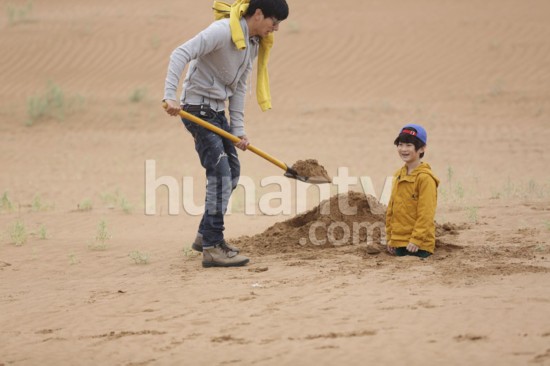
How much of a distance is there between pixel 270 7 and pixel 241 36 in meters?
0.28

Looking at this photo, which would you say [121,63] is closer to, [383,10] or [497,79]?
[383,10]

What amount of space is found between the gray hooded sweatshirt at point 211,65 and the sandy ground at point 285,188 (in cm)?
123

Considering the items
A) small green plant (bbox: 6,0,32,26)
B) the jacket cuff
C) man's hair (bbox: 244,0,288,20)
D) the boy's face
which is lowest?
the boy's face

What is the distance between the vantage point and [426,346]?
379 cm

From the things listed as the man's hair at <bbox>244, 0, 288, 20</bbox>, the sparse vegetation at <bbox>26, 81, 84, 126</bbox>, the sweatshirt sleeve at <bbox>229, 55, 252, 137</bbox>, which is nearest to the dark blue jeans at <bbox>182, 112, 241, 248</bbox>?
the sweatshirt sleeve at <bbox>229, 55, 252, 137</bbox>

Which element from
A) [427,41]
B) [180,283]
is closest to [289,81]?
[427,41]

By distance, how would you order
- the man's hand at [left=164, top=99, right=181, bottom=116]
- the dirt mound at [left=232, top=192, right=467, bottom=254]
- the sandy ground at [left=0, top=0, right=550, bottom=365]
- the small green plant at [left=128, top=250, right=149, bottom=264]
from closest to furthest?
1. the sandy ground at [left=0, top=0, right=550, bottom=365]
2. the man's hand at [left=164, top=99, right=181, bottom=116]
3. the small green plant at [left=128, top=250, right=149, bottom=264]
4. the dirt mound at [left=232, top=192, right=467, bottom=254]

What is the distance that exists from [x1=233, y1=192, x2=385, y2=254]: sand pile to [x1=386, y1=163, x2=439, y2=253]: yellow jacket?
0.61 m

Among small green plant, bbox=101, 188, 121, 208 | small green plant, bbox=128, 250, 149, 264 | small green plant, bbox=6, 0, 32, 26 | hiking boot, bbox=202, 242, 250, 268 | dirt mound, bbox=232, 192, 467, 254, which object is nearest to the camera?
hiking boot, bbox=202, 242, 250, 268

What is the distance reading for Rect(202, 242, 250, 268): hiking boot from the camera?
5.67 metres

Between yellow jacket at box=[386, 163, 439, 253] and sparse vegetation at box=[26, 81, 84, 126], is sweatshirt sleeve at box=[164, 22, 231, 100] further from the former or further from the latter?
sparse vegetation at box=[26, 81, 84, 126]

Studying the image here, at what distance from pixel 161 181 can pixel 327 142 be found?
3.62 metres

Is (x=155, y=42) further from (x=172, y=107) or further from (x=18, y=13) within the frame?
(x=172, y=107)

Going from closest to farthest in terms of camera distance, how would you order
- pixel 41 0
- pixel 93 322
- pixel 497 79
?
1. pixel 93 322
2. pixel 497 79
3. pixel 41 0
